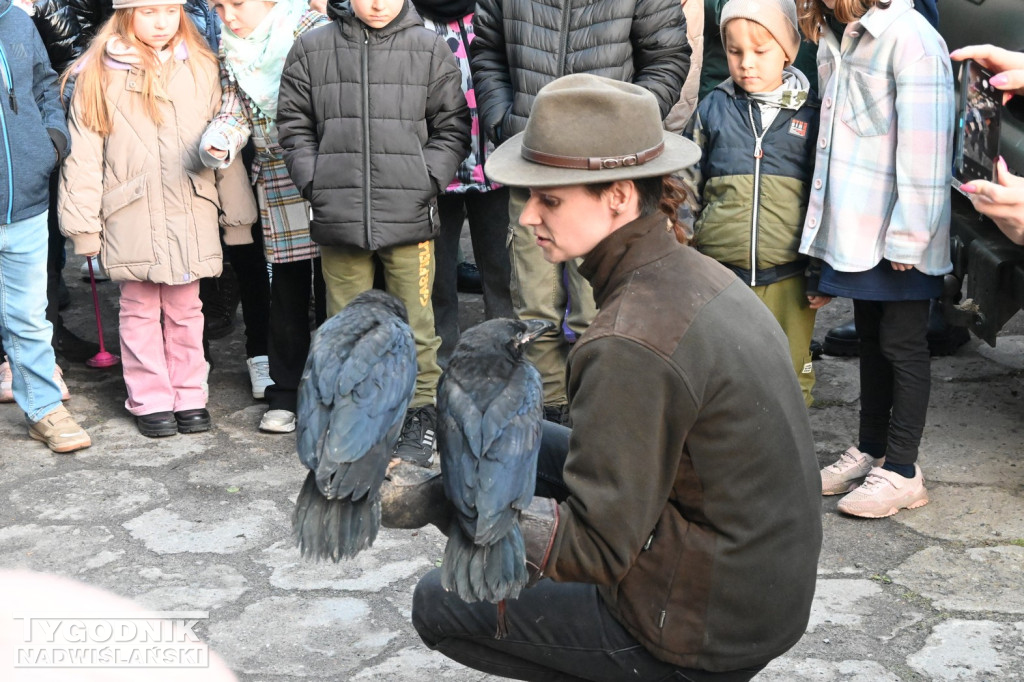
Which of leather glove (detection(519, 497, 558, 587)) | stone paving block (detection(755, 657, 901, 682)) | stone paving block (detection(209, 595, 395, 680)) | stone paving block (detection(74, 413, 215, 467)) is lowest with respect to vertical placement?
stone paving block (detection(74, 413, 215, 467))

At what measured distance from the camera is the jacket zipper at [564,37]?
4.88m

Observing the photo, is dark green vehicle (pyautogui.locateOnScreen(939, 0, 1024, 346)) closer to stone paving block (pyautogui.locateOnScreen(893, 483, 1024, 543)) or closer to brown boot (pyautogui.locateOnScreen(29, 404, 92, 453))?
stone paving block (pyautogui.locateOnScreen(893, 483, 1024, 543))

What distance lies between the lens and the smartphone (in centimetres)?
388

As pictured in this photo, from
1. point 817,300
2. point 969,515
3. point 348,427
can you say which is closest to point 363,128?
point 817,300

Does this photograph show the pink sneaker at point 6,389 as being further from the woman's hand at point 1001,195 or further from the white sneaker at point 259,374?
the woman's hand at point 1001,195

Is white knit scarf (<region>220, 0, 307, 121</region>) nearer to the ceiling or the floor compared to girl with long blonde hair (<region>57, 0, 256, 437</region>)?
nearer to the ceiling

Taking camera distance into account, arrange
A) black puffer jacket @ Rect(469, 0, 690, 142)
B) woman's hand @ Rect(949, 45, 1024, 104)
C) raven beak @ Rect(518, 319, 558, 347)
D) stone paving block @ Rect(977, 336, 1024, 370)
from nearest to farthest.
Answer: raven beak @ Rect(518, 319, 558, 347), woman's hand @ Rect(949, 45, 1024, 104), black puffer jacket @ Rect(469, 0, 690, 142), stone paving block @ Rect(977, 336, 1024, 370)

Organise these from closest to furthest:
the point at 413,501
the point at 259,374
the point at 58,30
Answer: the point at 413,501
the point at 58,30
the point at 259,374

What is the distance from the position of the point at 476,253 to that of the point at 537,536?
11.3 feet

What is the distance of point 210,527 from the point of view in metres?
4.40

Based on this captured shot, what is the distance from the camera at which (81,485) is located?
476 cm

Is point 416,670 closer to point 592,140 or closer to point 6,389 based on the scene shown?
point 592,140

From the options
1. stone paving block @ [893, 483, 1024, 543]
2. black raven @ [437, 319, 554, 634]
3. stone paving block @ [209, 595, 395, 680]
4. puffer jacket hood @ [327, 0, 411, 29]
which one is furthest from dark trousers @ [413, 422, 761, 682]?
puffer jacket hood @ [327, 0, 411, 29]

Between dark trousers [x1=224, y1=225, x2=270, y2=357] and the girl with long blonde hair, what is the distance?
1.69 feet
